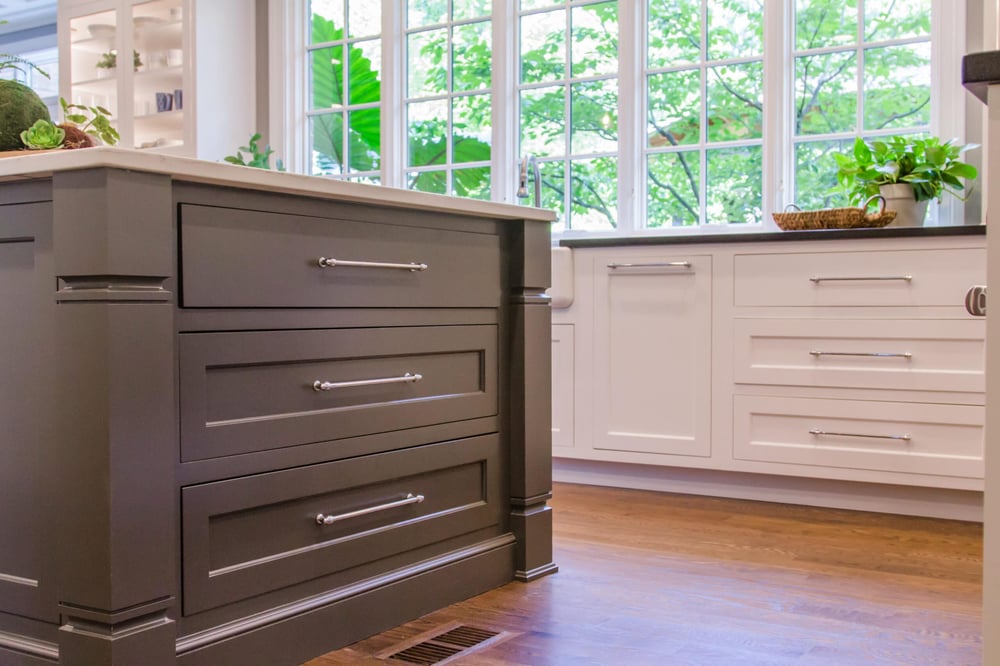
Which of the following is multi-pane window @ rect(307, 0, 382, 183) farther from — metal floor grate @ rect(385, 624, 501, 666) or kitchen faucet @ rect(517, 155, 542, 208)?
metal floor grate @ rect(385, 624, 501, 666)

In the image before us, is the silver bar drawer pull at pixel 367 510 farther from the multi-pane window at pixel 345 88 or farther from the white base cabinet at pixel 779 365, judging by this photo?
the multi-pane window at pixel 345 88

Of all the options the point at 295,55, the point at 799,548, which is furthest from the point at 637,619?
the point at 295,55

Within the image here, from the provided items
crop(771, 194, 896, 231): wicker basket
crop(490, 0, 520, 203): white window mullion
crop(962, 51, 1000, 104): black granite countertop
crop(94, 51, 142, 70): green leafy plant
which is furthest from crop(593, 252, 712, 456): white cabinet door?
crop(94, 51, 142, 70): green leafy plant

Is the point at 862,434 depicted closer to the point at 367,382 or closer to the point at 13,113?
the point at 367,382

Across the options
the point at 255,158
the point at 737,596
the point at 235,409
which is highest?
the point at 255,158

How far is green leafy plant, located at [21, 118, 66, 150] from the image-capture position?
179 centimetres

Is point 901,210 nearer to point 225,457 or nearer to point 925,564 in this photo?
point 925,564

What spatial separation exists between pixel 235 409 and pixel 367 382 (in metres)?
0.34

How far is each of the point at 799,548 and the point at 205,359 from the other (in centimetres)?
175

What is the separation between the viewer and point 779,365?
334 cm

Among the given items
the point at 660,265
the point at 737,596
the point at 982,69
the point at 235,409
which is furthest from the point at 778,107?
the point at 982,69

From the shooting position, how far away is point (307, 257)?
5.99ft

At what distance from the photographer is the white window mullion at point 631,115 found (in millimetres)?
4191

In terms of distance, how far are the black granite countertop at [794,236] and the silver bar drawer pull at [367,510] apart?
1.68 m
